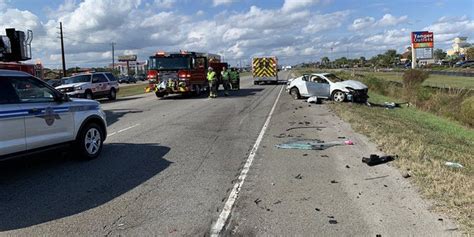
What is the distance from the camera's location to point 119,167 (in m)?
7.91

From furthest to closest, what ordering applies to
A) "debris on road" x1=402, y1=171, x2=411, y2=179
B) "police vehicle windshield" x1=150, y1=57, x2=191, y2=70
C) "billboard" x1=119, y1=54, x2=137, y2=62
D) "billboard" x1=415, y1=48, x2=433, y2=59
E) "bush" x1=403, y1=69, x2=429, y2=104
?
"billboard" x1=119, y1=54, x2=137, y2=62, "billboard" x1=415, y1=48, x2=433, y2=59, "bush" x1=403, y1=69, x2=429, y2=104, "police vehicle windshield" x1=150, y1=57, x2=191, y2=70, "debris on road" x1=402, y1=171, x2=411, y2=179

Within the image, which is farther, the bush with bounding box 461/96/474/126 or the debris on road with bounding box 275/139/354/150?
the bush with bounding box 461/96/474/126

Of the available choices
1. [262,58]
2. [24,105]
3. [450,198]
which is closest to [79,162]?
[24,105]

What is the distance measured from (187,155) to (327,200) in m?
3.75

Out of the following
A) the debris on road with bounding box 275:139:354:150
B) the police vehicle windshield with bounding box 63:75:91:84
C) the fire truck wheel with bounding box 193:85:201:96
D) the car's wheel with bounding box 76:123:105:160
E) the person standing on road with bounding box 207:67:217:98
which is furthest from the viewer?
the fire truck wheel with bounding box 193:85:201:96

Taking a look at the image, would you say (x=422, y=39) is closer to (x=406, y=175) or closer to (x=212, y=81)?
(x=212, y=81)

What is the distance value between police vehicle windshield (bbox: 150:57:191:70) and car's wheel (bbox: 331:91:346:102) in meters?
8.50

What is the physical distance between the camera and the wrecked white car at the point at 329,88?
21.6m

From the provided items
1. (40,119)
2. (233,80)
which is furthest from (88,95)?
(40,119)

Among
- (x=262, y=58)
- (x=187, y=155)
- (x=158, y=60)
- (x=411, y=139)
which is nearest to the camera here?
(x=187, y=155)

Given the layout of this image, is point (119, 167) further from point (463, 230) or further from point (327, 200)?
point (463, 230)

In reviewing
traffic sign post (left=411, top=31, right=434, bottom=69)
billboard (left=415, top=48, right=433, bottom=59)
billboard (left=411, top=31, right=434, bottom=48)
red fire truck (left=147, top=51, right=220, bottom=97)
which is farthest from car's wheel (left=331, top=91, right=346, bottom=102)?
billboard (left=415, top=48, right=433, bottom=59)

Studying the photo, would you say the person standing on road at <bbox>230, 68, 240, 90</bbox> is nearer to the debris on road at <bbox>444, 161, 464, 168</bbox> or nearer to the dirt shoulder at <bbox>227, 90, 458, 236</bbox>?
the dirt shoulder at <bbox>227, 90, 458, 236</bbox>

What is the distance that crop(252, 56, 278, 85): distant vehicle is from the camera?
44906 millimetres
